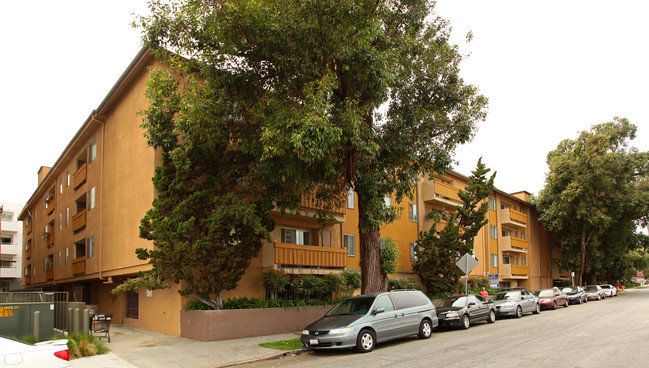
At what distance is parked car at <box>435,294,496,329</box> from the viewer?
56.6 ft

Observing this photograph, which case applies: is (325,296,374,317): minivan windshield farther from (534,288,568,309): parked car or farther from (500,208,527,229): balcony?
(500,208,527,229): balcony

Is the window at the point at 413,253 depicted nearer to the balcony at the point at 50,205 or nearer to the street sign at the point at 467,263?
the street sign at the point at 467,263

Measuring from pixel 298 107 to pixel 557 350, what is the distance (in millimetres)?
9432

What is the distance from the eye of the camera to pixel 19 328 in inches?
517

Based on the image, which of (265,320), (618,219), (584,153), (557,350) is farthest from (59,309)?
(618,219)

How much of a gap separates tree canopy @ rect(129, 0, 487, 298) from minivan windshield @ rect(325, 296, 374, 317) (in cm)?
218

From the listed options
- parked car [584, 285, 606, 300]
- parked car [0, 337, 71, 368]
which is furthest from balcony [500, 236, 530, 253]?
parked car [0, 337, 71, 368]

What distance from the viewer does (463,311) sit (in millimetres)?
17688

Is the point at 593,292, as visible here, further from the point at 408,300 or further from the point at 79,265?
the point at 79,265

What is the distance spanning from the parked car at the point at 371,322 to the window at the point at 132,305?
11.1 meters

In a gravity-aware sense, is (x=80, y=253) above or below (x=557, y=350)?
above

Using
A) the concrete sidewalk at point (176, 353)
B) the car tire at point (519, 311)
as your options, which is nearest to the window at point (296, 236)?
the concrete sidewalk at point (176, 353)

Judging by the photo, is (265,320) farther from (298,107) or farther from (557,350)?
(557,350)

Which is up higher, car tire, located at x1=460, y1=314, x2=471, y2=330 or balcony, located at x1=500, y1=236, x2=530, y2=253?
balcony, located at x1=500, y1=236, x2=530, y2=253
